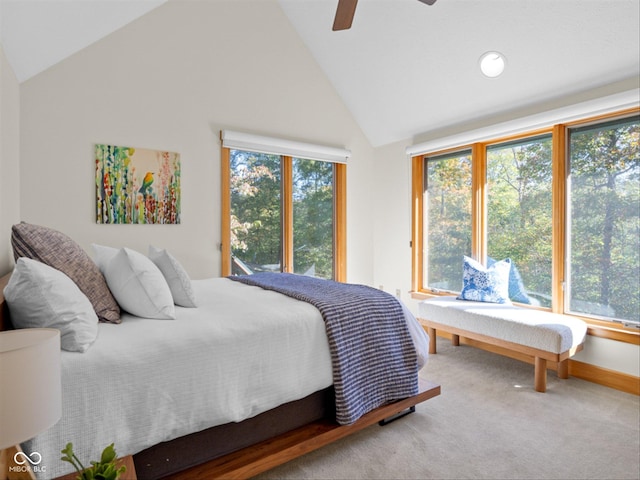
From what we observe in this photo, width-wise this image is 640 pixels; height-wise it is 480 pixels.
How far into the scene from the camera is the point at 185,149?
11.7 ft

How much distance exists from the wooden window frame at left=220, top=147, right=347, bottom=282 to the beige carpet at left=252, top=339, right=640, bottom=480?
2117 mm

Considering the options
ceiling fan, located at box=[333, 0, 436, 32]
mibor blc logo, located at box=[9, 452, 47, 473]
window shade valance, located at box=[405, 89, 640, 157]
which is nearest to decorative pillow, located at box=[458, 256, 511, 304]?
window shade valance, located at box=[405, 89, 640, 157]

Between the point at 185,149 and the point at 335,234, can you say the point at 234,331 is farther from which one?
the point at 335,234

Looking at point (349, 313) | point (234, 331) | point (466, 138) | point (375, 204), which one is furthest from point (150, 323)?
point (375, 204)

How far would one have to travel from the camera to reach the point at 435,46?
336 centimetres

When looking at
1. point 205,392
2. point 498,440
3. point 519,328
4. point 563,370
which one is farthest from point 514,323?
point 205,392

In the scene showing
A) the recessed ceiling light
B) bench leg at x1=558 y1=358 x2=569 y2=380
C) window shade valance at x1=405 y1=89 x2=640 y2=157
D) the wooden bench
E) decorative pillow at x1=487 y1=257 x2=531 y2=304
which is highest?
the recessed ceiling light

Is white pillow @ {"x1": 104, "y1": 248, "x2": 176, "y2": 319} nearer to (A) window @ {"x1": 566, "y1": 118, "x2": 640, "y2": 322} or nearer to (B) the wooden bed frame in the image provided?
(B) the wooden bed frame

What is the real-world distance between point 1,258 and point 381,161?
3.90 m

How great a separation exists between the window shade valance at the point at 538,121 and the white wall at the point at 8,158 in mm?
3530

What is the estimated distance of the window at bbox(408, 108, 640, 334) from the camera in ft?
9.26

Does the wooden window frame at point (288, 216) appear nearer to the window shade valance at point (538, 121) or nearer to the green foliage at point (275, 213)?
the green foliage at point (275, 213)

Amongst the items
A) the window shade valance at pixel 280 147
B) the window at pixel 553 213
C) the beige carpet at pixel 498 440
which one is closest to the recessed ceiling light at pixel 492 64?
the window at pixel 553 213

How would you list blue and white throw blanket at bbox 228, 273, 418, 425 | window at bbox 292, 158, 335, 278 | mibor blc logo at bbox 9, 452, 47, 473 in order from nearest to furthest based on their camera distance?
mibor blc logo at bbox 9, 452, 47, 473
blue and white throw blanket at bbox 228, 273, 418, 425
window at bbox 292, 158, 335, 278
